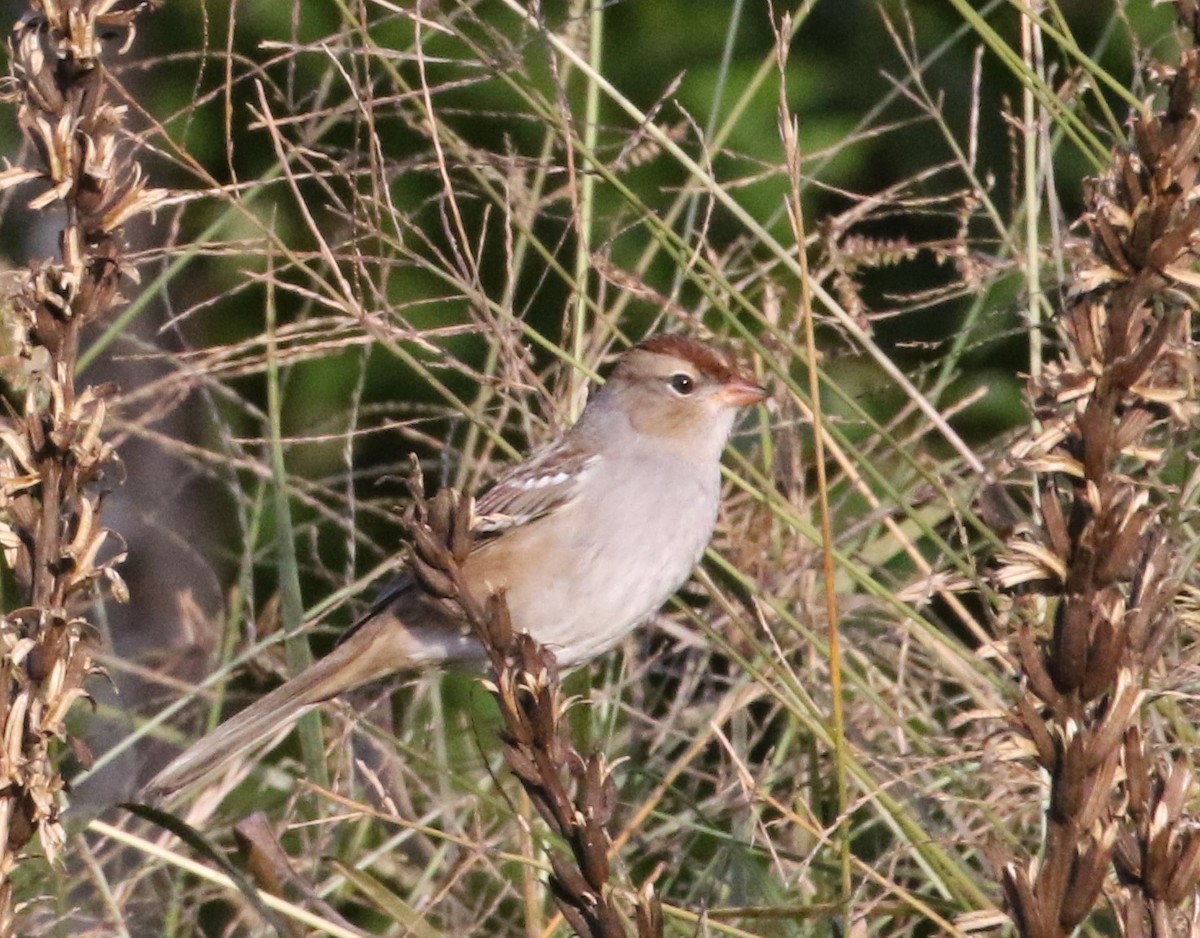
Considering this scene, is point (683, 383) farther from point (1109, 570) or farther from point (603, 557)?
point (1109, 570)

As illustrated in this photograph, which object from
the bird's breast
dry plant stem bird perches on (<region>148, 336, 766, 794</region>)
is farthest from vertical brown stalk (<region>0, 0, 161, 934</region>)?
the bird's breast

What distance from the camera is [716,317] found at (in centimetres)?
379

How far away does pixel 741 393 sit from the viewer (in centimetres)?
294

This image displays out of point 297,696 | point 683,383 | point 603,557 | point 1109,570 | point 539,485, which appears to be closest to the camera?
point 1109,570

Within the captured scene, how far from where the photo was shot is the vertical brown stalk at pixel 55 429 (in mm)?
1134

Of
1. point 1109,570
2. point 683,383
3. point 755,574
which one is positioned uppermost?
point 1109,570

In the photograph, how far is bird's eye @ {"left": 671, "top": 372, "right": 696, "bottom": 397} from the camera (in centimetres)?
308

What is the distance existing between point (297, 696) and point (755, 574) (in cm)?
74

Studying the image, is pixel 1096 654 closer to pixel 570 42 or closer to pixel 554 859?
pixel 554 859

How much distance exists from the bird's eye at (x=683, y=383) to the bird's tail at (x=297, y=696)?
620 millimetres

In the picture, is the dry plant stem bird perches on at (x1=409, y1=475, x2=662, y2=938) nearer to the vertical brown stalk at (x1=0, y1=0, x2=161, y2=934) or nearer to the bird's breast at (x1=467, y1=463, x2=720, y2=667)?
the vertical brown stalk at (x1=0, y1=0, x2=161, y2=934)

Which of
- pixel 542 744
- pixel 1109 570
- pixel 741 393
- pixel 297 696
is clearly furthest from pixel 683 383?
pixel 1109 570

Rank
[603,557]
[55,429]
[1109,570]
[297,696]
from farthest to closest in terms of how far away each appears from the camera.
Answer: [603,557], [297,696], [55,429], [1109,570]

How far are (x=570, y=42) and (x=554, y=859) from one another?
66.4 inches
